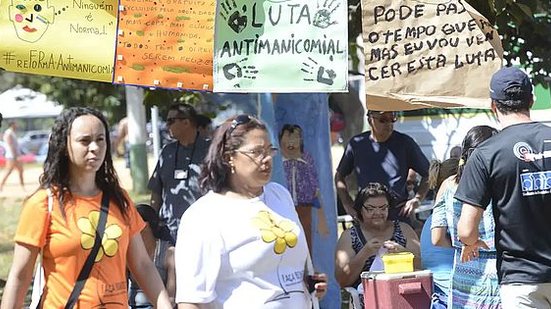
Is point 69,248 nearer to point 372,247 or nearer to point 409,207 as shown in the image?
point 372,247

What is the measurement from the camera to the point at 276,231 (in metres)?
4.31

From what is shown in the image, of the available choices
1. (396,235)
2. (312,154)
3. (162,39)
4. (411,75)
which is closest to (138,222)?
(162,39)

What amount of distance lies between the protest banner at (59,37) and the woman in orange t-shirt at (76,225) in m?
1.31

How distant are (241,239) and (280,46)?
6.93 feet

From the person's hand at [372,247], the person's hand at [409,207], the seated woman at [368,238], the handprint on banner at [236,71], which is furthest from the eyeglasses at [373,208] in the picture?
the handprint on banner at [236,71]

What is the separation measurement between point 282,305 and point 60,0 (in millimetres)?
2628

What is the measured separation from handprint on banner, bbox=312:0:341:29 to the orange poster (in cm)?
60

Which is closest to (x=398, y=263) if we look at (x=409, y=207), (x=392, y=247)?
(x=392, y=247)

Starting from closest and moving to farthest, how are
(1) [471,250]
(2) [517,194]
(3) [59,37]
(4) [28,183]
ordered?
(2) [517,194]
(1) [471,250]
(3) [59,37]
(4) [28,183]

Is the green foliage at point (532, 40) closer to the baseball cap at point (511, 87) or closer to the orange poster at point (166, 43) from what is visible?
the orange poster at point (166, 43)

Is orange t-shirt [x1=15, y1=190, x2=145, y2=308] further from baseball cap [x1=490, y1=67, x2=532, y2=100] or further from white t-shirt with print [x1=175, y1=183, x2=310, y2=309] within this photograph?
baseball cap [x1=490, y1=67, x2=532, y2=100]

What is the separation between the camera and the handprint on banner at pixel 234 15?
6.18 meters

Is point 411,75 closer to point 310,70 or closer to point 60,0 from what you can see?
point 310,70

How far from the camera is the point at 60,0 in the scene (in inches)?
239
